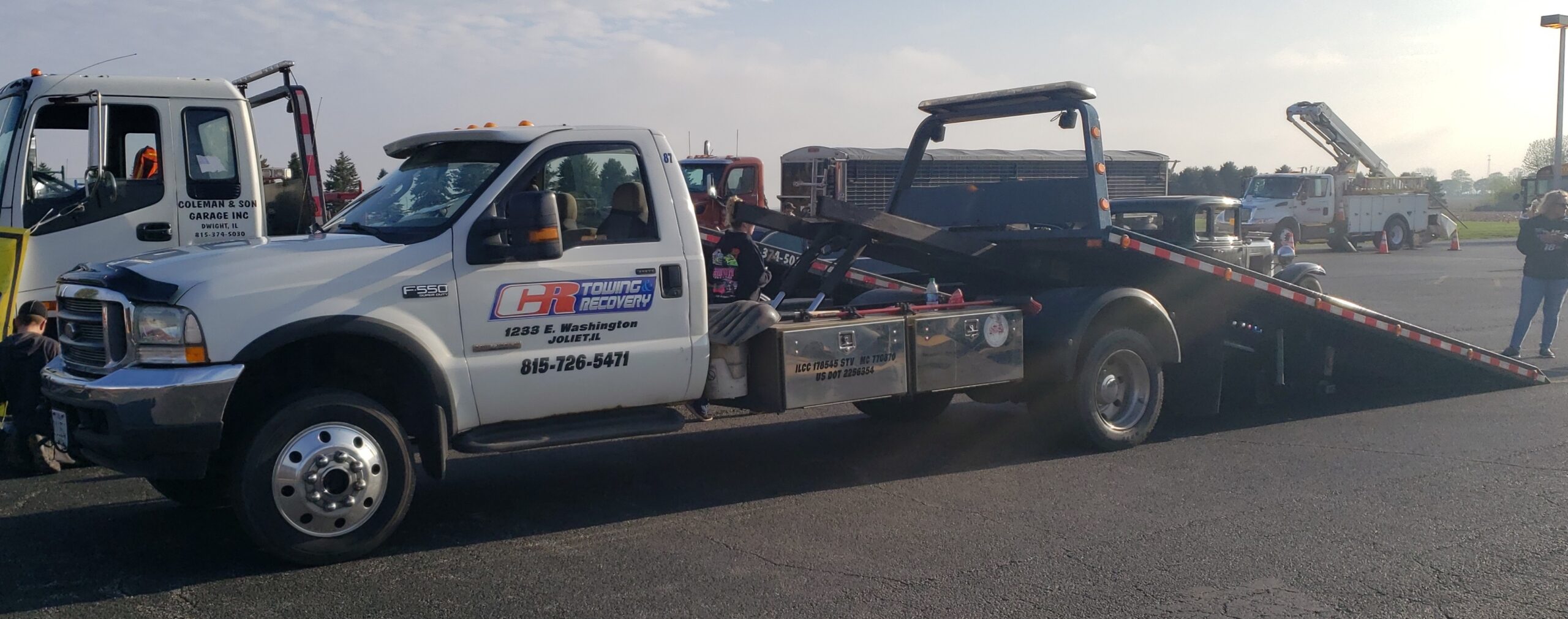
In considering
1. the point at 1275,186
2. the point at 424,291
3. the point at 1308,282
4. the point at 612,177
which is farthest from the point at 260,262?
the point at 1275,186

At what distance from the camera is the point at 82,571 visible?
17.1 ft

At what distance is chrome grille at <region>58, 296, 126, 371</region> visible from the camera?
509 cm

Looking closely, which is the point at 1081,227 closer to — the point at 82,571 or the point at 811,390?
the point at 811,390

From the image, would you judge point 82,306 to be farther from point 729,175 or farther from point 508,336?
point 729,175

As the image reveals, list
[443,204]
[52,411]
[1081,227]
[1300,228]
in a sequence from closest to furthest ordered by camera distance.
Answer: [52,411] < [443,204] < [1081,227] < [1300,228]

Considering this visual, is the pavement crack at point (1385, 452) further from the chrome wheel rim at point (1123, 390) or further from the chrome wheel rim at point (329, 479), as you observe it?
the chrome wheel rim at point (329, 479)

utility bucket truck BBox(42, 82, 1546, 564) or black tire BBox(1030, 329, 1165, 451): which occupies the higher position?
utility bucket truck BBox(42, 82, 1546, 564)

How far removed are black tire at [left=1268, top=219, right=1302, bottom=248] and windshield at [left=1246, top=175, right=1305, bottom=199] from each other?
2.28 ft

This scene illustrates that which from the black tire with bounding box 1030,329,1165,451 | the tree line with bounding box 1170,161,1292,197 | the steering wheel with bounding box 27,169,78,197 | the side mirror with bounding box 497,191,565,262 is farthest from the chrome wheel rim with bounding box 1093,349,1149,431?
the tree line with bounding box 1170,161,1292,197

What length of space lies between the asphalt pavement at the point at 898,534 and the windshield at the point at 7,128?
7.64 ft

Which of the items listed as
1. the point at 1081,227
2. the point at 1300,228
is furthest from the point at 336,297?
the point at 1300,228

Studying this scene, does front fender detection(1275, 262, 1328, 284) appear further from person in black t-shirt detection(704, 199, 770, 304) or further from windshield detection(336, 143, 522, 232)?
windshield detection(336, 143, 522, 232)

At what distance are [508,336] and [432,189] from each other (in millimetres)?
904

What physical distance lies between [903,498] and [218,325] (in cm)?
360
